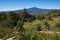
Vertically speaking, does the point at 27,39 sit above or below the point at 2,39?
above

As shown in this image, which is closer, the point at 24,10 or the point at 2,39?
the point at 2,39

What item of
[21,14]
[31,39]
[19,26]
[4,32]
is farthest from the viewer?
[21,14]

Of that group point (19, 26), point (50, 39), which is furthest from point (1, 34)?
point (50, 39)

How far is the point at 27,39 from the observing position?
8.50m

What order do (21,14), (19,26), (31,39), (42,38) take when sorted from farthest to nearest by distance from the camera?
(21,14), (19,26), (42,38), (31,39)

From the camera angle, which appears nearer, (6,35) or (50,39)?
(50,39)

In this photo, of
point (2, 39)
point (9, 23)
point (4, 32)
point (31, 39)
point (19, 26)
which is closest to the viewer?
point (31, 39)

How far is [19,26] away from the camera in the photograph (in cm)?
1611

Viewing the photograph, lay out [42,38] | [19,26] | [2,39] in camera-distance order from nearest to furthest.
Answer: [42,38], [2,39], [19,26]

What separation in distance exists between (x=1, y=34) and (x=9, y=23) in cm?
555

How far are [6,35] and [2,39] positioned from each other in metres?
0.92

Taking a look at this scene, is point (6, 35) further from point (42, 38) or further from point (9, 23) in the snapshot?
point (9, 23)

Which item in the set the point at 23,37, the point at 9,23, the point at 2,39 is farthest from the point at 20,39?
the point at 9,23

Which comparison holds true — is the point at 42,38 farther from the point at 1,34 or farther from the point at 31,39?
the point at 1,34
